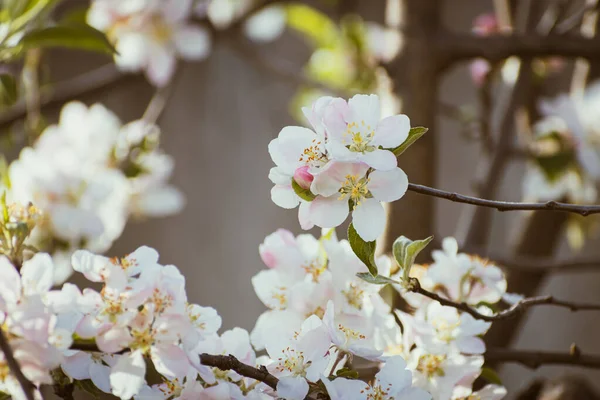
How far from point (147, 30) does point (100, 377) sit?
0.67 metres

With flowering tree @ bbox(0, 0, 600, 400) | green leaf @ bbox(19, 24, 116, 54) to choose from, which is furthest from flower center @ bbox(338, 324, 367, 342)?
green leaf @ bbox(19, 24, 116, 54)

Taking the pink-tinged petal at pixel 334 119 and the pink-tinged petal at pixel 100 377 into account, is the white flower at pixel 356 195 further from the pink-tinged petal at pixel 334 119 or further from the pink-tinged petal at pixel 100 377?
the pink-tinged petal at pixel 100 377

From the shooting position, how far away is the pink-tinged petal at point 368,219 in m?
0.40

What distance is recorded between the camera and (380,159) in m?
0.38

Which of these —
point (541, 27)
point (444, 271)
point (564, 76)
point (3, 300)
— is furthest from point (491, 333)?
point (564, 76)

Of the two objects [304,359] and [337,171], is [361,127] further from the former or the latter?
[304,359]

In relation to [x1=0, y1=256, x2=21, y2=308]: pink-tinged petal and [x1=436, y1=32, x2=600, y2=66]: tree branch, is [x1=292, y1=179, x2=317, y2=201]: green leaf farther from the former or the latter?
[x1=436, y1=32, x2=600, y2=66]: tree branch

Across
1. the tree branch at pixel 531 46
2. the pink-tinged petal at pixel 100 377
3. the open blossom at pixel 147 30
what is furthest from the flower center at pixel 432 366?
the open blossom at pixel 147 30

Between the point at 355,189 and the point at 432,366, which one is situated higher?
the point at 355,189

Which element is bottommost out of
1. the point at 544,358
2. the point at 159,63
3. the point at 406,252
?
the point at 544,358

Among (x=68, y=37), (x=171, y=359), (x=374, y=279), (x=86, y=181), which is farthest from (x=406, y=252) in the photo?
(x=86, y=181)

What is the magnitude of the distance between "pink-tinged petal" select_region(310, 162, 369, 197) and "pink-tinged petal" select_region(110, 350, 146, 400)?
136 millimetres

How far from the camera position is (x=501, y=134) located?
91 cm

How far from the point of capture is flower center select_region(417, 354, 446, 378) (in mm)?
489
